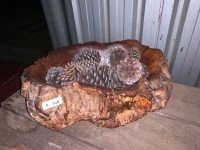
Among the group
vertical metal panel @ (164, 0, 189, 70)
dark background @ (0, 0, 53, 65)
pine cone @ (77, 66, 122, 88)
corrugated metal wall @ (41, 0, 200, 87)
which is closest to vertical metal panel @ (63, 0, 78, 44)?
corrugated metal wall @ (41, 0, 200, 87)

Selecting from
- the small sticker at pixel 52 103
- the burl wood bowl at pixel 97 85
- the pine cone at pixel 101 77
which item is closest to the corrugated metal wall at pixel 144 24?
the burl wood bowl at pixel 97 85

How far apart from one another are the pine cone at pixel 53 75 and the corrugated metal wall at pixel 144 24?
0.38 m

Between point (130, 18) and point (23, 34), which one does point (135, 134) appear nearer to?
point (130, 18)

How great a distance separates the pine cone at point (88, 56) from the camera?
0.80m

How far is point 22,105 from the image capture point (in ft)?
2.81

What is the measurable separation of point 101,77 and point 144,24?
0.36 meters

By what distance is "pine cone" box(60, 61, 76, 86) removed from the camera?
0.73 metres

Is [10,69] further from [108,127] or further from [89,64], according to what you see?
[108,127]

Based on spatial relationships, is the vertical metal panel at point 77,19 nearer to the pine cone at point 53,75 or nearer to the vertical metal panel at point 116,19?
the vertical metal panel at point 116,19

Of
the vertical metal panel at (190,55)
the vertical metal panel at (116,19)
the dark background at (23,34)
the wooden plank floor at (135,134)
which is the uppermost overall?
the vertical metal panel at (116,19)

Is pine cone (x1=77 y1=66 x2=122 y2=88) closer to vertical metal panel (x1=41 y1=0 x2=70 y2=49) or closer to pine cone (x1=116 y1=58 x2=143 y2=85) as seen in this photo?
pine cone (x1=116 y1=58 x2=143 y2=85)

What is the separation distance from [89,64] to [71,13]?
37 centimetres

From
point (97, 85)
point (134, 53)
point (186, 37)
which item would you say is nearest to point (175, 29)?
point (186, 37)

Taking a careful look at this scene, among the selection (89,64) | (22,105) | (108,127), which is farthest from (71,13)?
(108,127)
